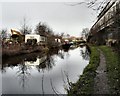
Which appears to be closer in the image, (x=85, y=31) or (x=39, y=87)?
(x=39, y=87)

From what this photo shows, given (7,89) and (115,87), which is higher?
(115,87)

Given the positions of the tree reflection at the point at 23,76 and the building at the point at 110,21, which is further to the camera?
the tree reflection at the point at 23,76

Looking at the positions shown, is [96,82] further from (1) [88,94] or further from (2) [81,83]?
(1) [88,94]

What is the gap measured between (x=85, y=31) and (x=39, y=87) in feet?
346

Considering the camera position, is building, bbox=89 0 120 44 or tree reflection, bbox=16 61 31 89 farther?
tree reflection, bbox=16 61 31 89

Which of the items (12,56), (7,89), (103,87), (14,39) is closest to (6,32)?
(14,39)

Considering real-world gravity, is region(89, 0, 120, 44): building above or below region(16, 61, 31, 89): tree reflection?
above

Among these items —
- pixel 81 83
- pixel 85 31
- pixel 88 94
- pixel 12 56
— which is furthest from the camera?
pixel 85 31

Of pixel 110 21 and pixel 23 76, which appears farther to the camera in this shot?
pixel 110 21

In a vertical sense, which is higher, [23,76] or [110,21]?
[110,21]

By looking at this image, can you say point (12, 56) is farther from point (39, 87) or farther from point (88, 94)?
point (88, 94)

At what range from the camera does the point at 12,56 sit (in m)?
33.0

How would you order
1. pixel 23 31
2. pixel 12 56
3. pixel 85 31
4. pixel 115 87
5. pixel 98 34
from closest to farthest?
pixel 115 87
pixel 12 56
pixel 23 31
pixel 98 34
pixel 85 31

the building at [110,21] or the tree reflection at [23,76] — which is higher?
the building at [110,21]
